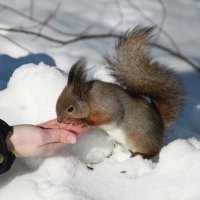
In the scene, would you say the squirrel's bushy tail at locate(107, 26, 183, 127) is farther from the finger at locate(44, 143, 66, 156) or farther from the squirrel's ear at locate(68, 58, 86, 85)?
the finger at locate(44, 143, 66, 156)

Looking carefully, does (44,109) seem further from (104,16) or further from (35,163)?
(104,16)

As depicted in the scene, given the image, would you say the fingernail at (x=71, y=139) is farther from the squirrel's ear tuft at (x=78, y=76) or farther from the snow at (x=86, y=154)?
the squirrel's ear tuft at (x=78, y=76)

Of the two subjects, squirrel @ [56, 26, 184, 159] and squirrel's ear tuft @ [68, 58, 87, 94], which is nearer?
squirrel's ear tuft @ [68, 58, 87, 94]

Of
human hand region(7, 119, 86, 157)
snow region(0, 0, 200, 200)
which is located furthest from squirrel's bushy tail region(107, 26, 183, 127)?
human hand region(7, 119, 86, 157)

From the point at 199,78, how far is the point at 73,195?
65.4 inches

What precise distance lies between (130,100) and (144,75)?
120 millimetres

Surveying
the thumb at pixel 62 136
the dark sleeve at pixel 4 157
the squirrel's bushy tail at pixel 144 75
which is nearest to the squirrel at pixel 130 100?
the squirrel's bushy tail at pixel 144 75

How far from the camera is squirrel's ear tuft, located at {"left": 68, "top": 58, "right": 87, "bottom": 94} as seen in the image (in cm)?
191

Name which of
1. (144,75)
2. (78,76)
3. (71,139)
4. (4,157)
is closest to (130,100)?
(144,75)

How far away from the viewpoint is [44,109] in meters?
2.11

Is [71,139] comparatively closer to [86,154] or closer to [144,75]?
[86,154]

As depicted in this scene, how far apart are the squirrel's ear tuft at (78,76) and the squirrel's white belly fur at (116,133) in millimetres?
169

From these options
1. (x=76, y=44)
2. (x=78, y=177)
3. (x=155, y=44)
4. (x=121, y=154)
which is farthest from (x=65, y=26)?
(x=78, y=177)

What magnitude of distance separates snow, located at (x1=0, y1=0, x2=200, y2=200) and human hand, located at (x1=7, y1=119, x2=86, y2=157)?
4 centimetres
